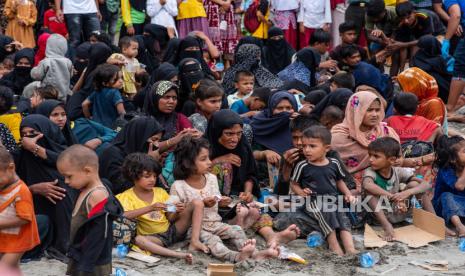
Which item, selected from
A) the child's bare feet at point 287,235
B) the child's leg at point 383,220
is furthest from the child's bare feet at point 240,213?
the child's leg at point 383,220

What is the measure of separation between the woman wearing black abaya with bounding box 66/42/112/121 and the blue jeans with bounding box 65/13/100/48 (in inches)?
76.7

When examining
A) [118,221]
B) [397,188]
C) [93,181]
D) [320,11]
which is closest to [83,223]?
Answer: [93,181]

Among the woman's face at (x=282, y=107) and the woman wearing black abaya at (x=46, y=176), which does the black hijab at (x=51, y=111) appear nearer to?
the woman wearing black abaya at (x=46, y=176)

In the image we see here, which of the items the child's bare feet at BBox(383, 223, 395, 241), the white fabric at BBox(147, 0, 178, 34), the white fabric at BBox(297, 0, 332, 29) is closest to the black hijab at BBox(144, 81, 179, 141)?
the child's bare feet at BBox(383, 223, 395, 241)

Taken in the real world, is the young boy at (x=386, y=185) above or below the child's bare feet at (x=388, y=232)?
above

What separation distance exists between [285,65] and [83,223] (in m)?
6.41

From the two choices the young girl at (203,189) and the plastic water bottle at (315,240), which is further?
the plastic water bottle at (315,240)

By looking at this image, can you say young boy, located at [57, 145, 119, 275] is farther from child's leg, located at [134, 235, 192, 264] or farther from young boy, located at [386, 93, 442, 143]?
young boy, located at [386, 93, 442, 143]

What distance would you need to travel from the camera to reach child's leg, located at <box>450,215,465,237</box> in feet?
23.3

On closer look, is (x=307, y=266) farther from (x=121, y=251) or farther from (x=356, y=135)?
(x=356, y=135)

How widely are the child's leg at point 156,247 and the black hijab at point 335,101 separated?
2226 mm

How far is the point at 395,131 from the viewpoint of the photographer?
8.04 meters

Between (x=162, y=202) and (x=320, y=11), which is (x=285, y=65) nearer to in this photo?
(x=320, y=11)

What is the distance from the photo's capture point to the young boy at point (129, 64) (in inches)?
395
